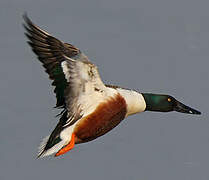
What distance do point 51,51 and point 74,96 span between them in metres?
0.72

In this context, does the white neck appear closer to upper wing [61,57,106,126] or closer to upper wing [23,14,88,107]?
upper wing [61,57,106,126]

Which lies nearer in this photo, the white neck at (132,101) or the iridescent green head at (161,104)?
the white neck at (132,101)

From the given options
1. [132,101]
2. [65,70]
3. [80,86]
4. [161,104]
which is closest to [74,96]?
[80,86]

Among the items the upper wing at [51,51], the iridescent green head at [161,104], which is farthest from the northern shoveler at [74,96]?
the iridescent green head at [161,104]

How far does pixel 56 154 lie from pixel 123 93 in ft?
4.87

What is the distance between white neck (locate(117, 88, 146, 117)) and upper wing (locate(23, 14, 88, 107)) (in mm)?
1053

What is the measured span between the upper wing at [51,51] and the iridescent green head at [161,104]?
191 centimetres

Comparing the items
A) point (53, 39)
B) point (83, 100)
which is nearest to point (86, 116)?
point (83, 100)

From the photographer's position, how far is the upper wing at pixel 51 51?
12.9 meters

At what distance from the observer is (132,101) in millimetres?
13938

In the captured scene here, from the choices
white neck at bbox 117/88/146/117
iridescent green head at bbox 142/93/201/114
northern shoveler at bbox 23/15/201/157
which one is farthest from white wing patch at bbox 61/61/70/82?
iridescent green head at bbox 142/93/201/114

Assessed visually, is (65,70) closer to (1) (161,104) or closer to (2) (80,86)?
(2) (80,86)

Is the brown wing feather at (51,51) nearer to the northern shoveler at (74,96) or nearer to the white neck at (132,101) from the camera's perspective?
the northern shoveler at (74,96)

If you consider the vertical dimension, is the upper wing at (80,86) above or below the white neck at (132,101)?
above
